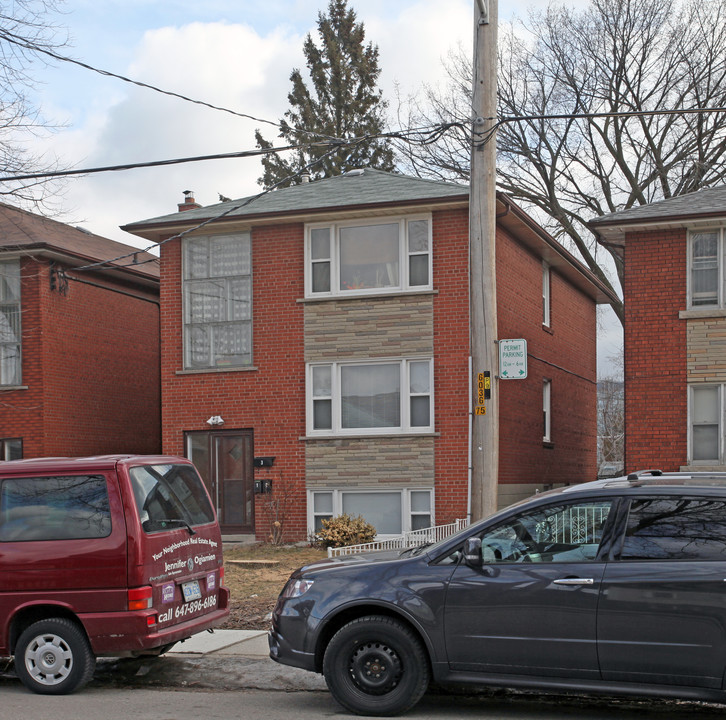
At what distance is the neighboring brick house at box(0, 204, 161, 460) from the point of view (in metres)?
21.0

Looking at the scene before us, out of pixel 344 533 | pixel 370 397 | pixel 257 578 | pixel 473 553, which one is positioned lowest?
pixel 257 578

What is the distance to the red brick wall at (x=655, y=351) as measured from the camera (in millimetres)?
17922

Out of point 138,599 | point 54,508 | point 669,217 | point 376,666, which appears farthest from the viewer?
point 669,217

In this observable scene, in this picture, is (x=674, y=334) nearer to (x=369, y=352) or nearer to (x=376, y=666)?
(x=369, y=352)

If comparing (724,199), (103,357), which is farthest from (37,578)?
(103,357)

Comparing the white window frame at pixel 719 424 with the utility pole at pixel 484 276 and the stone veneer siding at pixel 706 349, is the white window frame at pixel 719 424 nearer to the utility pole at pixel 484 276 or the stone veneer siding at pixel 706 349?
the stone veneer siding at pixel 706 349

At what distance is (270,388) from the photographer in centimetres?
1994

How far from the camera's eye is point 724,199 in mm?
17891

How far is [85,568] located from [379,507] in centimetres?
1154

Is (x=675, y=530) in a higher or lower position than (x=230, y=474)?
higher

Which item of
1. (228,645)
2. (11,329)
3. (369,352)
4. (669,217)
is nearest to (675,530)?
(228,645)

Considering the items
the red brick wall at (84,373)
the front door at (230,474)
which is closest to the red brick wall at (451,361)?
the front door at (230,474)

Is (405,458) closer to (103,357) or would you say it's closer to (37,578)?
(103,357)

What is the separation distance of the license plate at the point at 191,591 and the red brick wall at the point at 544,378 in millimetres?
11397
